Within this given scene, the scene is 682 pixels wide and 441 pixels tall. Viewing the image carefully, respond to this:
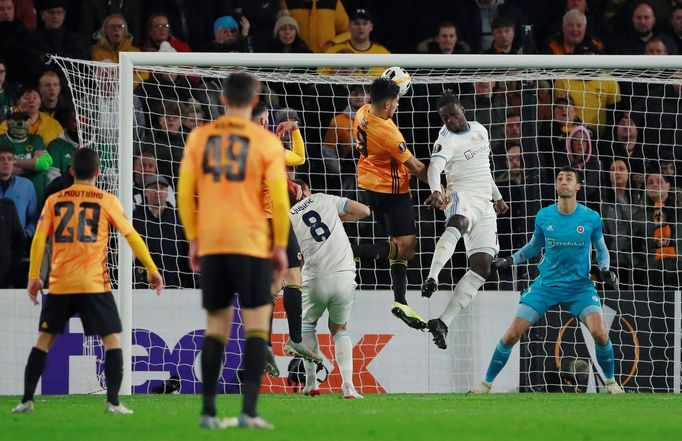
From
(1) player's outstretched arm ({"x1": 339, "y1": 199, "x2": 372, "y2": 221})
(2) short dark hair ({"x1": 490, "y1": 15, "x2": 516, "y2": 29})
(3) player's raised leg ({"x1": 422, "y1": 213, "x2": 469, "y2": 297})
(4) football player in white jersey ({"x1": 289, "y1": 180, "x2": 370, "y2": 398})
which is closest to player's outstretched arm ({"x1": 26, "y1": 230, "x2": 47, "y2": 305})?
(4) football player in white jersey ({"x1": 289, "y1": 180, "x2": 370, "y2": 398})

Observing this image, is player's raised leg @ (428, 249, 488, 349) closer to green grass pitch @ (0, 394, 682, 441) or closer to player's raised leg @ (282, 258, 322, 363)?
green grass pitch @ (0, 394, 682, 441)

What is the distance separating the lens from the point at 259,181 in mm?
7535

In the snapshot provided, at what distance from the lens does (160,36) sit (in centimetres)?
1638

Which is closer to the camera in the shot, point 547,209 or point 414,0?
point 547,209

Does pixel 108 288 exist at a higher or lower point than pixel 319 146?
lower

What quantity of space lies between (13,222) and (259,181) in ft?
24.3

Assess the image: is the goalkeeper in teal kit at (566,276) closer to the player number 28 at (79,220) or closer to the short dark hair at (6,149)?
the player number 28 at (79,220)

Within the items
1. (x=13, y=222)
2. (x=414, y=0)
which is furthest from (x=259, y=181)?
(x=414, y=0)

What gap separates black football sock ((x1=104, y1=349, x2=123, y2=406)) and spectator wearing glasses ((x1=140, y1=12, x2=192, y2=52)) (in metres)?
7.15

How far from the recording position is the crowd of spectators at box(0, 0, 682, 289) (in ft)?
48.4

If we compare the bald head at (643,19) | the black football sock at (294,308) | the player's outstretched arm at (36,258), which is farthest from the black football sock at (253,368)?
the bald head at (643,19)

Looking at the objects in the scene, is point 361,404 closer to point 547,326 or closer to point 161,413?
point 161,413

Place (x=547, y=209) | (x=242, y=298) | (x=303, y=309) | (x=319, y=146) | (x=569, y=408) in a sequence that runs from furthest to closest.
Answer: (x=319, y=146) → (x=547, y=209) → (x=303, y=309) → (x=569, y=408) → (x=242, y=298)

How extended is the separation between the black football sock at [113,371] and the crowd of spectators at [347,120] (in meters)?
4.66
